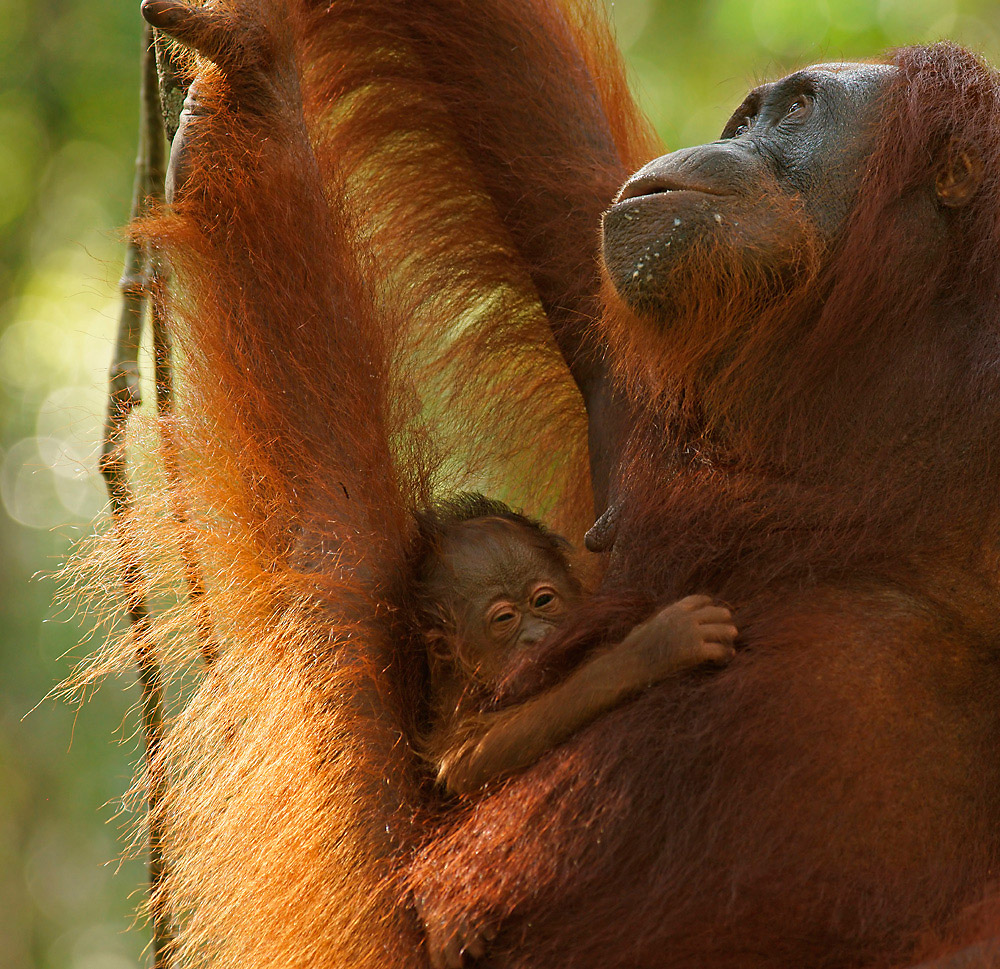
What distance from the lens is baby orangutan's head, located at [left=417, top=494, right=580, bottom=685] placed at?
281cm

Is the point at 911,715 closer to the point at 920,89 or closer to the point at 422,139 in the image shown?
the point at 920,89

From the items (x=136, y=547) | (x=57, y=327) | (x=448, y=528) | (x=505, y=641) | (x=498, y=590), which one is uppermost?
(x=57, y=327)

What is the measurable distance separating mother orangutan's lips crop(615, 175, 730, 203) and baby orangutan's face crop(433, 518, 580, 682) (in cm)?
87

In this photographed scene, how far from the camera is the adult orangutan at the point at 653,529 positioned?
224cm

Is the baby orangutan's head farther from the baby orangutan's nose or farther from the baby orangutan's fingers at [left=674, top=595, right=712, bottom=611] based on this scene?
the baby orangutan's fingers at [left=674, top=595, right=712, bottom=611]

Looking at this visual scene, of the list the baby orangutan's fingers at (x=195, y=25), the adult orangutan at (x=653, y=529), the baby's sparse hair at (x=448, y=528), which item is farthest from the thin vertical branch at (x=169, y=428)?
the baby's sparse hair at (x=448, y=528)

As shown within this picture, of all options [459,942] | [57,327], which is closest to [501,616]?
[459,942]

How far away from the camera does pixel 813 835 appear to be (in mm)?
2207

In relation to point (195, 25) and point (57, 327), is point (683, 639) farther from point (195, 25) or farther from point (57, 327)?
point (57, 327)

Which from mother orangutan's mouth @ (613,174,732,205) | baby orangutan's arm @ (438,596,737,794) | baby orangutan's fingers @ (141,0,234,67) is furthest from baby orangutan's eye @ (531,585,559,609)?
baby orangutan's fingers @ (141,0,234,67)

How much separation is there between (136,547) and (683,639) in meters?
1.47

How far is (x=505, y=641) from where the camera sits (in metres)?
2.86

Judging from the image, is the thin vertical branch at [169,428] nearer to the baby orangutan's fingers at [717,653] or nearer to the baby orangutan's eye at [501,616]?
the baby orangutan's eye at [501,616]

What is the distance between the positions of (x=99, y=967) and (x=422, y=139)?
59.9 feet
